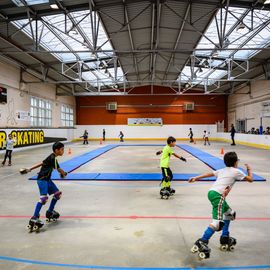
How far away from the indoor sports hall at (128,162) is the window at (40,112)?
0.30 ft

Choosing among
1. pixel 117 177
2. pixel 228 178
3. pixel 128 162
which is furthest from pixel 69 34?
pixel 228 178

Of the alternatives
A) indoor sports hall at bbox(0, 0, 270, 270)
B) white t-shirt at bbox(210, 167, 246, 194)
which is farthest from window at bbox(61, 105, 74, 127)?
white t-shirt at bbox(210, 167, 246, 194)

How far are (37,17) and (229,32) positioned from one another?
9.12 m

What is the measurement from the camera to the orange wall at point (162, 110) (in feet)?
110

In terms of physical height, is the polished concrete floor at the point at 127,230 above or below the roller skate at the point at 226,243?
below

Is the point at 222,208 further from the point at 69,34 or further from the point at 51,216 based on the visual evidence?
the point at 69,34

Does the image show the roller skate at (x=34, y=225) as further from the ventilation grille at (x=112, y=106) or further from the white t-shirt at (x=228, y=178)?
the ventilation grille at (x=112, y=106)

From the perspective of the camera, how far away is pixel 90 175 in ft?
28.7

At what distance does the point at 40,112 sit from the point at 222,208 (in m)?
22.4

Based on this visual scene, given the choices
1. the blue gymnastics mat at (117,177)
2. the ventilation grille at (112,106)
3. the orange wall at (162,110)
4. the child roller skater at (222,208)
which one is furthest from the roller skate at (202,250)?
the orange wall at (162,110)

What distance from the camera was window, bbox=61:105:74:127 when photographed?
29.8 meters

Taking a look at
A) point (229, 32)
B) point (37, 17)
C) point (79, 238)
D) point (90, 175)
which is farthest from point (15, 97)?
point (79, 238)

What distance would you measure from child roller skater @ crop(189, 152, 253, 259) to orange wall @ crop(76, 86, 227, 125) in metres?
30.4

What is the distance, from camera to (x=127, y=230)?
165 inches
